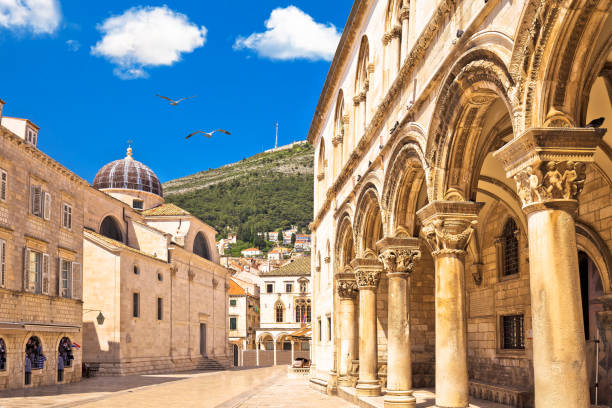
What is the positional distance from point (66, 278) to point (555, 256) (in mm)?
25919

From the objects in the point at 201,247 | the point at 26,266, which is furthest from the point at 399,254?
the point at 201,247

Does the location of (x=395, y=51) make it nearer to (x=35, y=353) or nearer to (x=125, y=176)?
(x=35, y=353)

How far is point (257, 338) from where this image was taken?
84.4m

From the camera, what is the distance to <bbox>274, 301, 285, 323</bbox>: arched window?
86.5 m

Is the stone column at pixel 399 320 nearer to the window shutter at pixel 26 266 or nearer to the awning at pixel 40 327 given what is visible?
the awning at pixel 40 327

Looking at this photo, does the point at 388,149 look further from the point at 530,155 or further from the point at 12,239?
the point at 12,239

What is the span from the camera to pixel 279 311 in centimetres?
8675

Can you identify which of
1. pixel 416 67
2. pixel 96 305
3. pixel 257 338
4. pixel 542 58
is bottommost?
pixel 257 338

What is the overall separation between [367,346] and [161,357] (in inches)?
1082

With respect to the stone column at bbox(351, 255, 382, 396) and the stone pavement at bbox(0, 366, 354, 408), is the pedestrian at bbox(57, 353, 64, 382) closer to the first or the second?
the stone pavement at bbox(0, 366, 354, 408)

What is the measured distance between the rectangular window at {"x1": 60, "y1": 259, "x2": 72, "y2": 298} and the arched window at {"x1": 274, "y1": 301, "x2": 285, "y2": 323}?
5780 cm

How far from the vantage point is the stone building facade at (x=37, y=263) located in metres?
24.6

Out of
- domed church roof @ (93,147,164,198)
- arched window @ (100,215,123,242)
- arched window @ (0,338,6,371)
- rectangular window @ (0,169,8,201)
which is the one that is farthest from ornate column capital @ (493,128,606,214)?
domed church roof @ (93,147,164,198)

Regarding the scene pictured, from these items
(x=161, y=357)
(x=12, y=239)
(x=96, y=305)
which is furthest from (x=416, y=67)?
(x=161, y=357)
